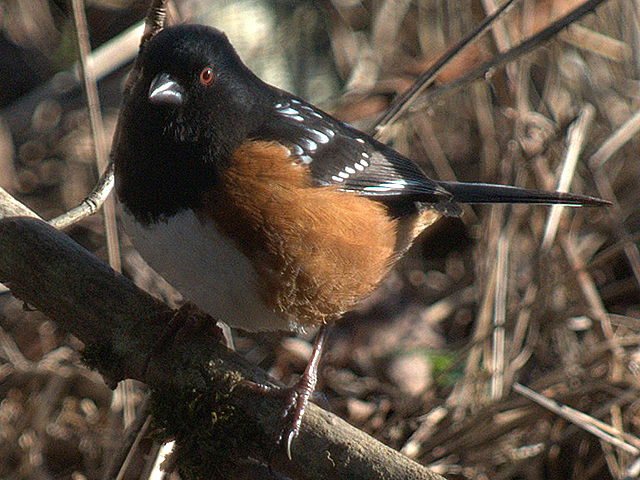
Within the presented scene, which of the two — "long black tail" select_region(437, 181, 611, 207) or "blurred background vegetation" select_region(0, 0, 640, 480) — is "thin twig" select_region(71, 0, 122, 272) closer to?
"blurred background vegetation" select_region(0, 0, 640, 480)

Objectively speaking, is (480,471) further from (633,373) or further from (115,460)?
(115,460)

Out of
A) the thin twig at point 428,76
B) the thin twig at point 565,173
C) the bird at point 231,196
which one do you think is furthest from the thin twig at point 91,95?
the thin twig at point 565,173

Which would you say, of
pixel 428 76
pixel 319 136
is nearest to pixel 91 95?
pixel 319 136

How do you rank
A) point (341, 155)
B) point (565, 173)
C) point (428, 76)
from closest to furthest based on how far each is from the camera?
1. point (341, 155)
2. point (428, 76)
3. point (565, 173)

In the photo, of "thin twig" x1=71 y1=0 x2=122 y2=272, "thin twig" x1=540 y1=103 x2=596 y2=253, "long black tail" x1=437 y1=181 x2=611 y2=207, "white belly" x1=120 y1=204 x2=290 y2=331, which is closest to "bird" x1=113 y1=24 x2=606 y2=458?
"white belly" x1=120 y1=204 x2=290 y2=331

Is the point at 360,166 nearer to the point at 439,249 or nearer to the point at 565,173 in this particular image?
the point at 565,173

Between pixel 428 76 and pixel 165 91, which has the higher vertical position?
pixel 165 91

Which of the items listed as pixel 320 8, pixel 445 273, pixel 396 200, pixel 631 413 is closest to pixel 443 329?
pixel 445 273
